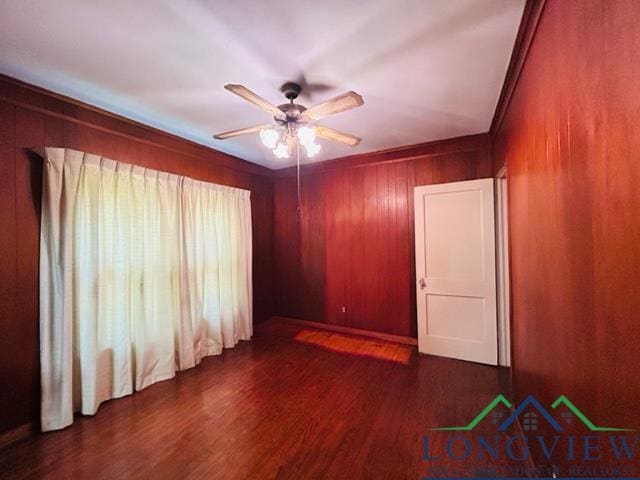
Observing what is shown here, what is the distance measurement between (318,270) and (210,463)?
2750mm

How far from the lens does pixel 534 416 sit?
1515 mm

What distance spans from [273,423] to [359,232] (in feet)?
8.20

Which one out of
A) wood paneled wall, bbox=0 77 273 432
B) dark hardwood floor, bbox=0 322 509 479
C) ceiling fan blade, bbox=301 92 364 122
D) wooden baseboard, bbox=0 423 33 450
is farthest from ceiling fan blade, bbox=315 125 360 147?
wooden baseboard, bbox=0 423 33 450

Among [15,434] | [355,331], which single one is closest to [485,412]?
[355,331]

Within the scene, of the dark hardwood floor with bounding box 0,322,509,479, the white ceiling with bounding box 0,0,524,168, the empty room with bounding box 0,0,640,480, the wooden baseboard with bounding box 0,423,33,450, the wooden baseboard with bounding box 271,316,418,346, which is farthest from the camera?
the wooden baseboard with bounding box 271,316,418,346

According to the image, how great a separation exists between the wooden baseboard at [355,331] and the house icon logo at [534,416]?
126 centimetres

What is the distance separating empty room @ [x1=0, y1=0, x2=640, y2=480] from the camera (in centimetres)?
93

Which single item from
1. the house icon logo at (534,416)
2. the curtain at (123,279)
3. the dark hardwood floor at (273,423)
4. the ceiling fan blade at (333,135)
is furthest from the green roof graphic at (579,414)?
the curtain at (123,279)

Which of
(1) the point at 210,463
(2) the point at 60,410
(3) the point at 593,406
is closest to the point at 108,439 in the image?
(2) the point at 60,410

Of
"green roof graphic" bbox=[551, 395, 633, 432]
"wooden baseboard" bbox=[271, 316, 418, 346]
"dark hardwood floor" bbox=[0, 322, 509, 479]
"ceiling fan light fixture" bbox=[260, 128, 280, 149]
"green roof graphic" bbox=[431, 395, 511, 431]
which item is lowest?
"green roof graphic" bbox=[431, 395, 511, 431]

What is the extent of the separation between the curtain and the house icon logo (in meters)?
2.58

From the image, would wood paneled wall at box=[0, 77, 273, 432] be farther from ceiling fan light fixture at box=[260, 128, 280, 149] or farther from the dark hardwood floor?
ceiling fan light fixture at box=[260, 128, 280, 149]

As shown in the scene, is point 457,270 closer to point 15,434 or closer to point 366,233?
point 366,233

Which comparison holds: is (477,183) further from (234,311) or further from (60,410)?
(60,410)
